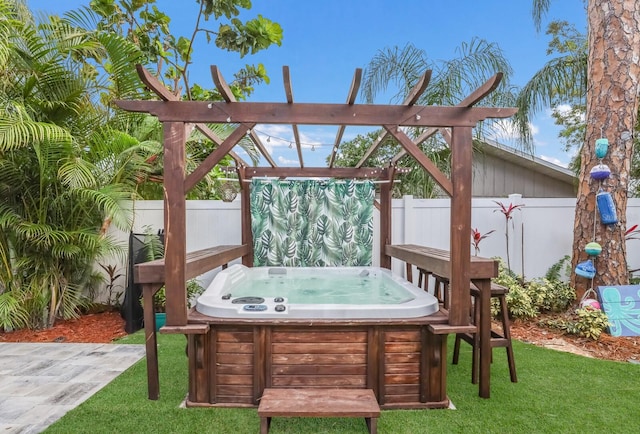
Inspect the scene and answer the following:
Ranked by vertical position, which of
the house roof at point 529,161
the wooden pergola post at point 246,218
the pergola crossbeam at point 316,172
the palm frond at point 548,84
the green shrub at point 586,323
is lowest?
the green shrub at point 586,323

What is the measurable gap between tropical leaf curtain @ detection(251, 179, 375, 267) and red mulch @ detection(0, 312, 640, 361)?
1.84m

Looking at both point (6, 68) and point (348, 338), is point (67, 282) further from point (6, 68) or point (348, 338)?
point (348, 338)

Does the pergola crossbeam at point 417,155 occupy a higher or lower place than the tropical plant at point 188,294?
higher

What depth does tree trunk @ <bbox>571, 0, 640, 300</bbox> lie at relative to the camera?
4.16 meters

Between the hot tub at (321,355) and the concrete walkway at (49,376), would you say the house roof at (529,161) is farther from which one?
the concrete walkway at (49,376)

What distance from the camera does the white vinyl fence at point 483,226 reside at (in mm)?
4969

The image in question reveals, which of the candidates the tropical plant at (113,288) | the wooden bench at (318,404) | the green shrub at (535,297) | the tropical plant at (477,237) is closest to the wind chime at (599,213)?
the green shrub at (535,297)

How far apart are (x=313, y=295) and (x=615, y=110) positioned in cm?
390

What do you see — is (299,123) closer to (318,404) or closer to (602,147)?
(318,404)

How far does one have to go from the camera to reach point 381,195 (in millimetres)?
4941

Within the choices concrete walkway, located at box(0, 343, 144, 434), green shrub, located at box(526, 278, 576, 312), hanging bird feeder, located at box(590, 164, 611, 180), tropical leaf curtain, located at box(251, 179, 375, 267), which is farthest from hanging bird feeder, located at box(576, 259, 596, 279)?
concrete walkway, located at box(0, 343, 144, 434)

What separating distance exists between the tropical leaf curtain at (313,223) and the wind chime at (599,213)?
2397 mm

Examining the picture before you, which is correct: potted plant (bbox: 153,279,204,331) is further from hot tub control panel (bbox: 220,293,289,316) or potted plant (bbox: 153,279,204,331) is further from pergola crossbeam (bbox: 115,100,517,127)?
pergola crossbeam (bbox: 115,100,517,127)

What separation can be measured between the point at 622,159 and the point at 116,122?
598cm
